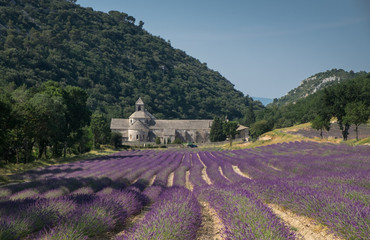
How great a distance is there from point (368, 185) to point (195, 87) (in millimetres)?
176541

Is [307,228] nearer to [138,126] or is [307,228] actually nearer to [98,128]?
[98,128]

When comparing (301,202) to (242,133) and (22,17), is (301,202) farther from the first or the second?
(22,17)

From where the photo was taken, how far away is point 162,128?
79000 millimetres

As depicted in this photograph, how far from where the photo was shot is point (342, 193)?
5594 mm

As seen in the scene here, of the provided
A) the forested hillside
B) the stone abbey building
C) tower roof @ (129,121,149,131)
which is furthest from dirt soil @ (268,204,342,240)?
the forested hillside

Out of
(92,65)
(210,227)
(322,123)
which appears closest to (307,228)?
(210,227)

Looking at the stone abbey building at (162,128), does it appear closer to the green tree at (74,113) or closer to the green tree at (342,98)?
the green tree at (74,113)

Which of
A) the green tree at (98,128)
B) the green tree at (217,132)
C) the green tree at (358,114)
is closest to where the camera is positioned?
the green tree at (358,114)

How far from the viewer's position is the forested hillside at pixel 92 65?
338ft

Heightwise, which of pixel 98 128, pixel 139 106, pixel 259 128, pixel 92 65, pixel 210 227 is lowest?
pixel 210 227

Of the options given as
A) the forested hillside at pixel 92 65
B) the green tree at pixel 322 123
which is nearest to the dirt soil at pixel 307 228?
the green tree at pixel 322 123

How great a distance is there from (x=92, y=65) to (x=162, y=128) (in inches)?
3123

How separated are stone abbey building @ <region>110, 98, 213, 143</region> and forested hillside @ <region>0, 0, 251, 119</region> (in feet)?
76.4

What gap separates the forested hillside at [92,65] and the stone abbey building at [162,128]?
23.3 meters
